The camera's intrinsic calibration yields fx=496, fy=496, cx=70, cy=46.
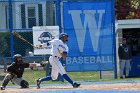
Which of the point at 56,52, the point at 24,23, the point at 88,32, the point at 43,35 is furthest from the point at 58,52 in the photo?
the point at 24,23

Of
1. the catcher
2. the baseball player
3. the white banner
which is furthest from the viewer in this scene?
the white banner

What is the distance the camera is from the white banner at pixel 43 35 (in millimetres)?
20344

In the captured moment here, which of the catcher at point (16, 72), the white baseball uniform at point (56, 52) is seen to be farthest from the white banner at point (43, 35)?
the white baseball uniform at point (56, 52)

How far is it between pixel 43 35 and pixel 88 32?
193cm

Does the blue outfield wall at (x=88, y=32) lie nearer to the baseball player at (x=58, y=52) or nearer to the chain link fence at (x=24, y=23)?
the chain link fence at (x=24, y=23)

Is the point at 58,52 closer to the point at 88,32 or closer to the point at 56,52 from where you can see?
the point at 56,52

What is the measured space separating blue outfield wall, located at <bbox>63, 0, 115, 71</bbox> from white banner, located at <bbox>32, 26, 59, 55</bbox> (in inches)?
26.1

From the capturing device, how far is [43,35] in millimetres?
20484

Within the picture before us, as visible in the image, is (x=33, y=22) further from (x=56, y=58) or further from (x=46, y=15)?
(x=56, y=58)

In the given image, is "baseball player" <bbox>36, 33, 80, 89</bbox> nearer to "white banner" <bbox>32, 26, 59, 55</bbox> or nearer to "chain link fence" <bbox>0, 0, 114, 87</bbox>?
"white banner" <bbox>32, 26, 59, 55</bbox>

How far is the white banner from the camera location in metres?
20.3

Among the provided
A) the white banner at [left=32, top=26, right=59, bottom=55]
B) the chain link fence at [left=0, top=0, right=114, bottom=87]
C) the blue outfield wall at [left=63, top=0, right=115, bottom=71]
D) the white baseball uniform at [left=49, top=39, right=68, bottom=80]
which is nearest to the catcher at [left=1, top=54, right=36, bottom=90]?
the white baseball uniform at [left=49, top=39, right=68, bottom=80]

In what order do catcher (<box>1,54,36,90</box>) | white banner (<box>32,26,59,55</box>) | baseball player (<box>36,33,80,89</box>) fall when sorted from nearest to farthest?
1. baseball player (<box>36,33,80,89</box>)
2. catcher (<box>1,54,36,90</box>)
3. white banner (<box>32,26,59,55</box>)

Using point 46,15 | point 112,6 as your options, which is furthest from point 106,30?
point 46,15
